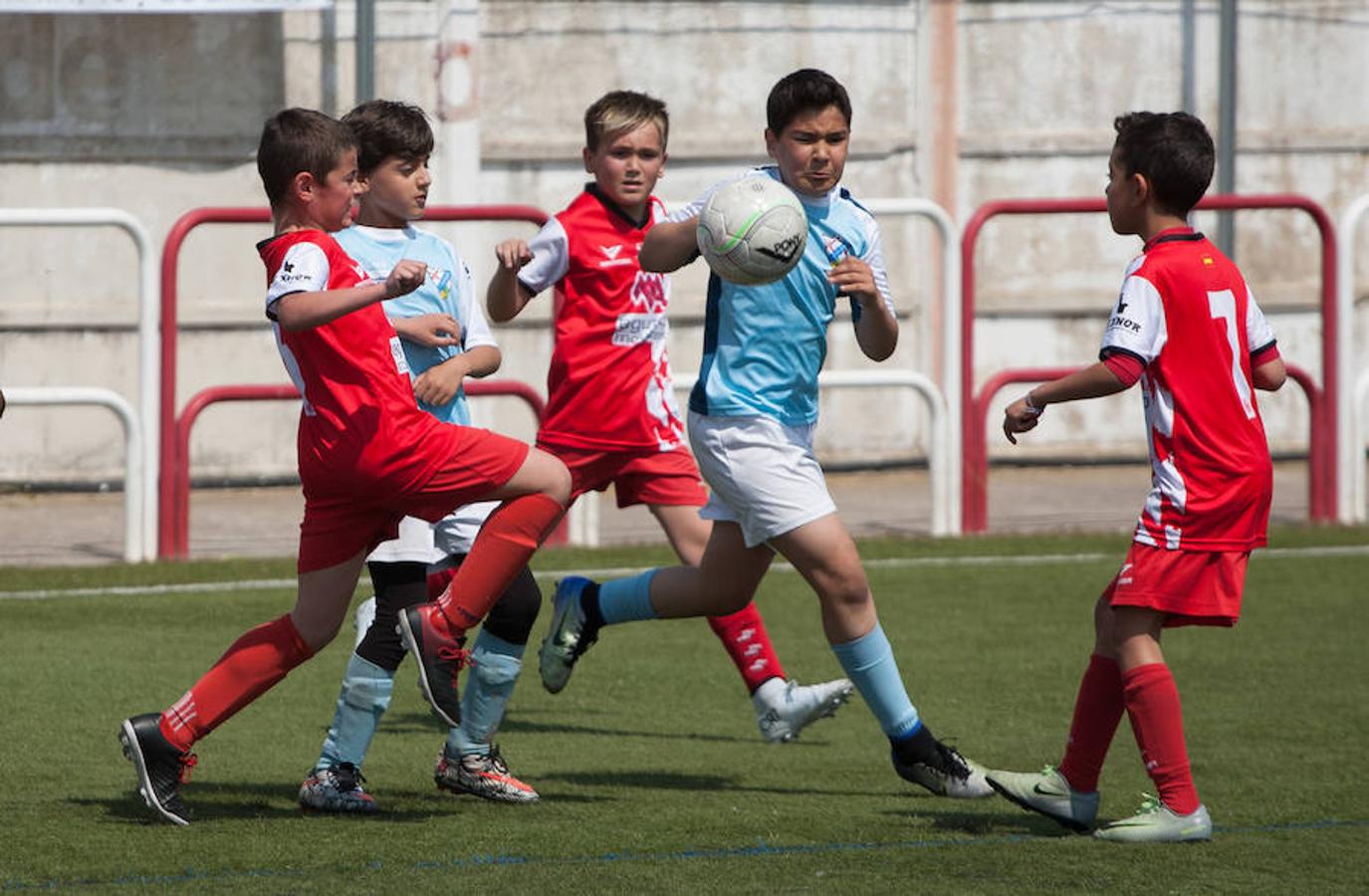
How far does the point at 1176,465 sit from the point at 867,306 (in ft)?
2.67

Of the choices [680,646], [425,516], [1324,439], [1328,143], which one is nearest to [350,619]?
[680,646]

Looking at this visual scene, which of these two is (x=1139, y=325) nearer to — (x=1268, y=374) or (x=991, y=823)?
(x=1268, y=374)

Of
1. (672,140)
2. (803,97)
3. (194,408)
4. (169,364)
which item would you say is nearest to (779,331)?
(803,97)

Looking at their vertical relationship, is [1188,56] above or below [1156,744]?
above

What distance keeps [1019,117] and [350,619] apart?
20.8ft

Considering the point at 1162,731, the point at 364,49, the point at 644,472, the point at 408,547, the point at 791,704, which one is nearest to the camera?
the point at 1162,731

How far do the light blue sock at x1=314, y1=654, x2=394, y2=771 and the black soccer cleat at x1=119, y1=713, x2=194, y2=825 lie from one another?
1.08 ft

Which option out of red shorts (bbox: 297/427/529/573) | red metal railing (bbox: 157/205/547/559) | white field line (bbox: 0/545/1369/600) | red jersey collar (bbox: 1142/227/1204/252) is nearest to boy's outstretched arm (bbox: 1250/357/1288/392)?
red jersey collar (bbox: 1142/227/1204/252)

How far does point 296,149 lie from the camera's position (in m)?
4.71

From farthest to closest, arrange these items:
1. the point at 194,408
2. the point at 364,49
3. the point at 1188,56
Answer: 1. the point at 1188,56
2. the point at 364,49
3. the point at 194,408

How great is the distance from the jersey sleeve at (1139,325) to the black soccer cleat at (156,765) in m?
2.08

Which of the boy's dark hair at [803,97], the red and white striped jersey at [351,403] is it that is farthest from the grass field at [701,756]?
the boy's dark hair at [803,97]

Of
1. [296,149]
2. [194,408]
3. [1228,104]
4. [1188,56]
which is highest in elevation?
[1188,56]

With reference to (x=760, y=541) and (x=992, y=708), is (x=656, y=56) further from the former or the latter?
(x=760, y=541)
